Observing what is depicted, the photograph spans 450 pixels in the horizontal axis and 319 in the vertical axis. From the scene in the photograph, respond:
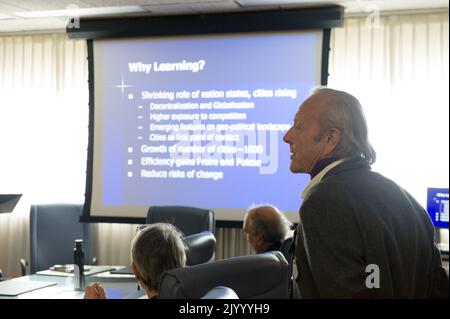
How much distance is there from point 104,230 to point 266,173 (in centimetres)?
115

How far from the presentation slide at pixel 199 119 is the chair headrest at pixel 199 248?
3.46 ft

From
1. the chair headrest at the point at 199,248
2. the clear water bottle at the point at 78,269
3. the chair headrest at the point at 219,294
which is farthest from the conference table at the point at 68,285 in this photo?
the chair headrest at the point at 219,294

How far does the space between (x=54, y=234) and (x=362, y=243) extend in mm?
2775

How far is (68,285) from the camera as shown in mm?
2320

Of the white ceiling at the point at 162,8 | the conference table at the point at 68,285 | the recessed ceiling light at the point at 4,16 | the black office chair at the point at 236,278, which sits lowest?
the conference table at the point at 68,285

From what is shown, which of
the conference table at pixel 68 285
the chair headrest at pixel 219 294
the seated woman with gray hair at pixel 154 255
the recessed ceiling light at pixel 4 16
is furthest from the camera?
the conference table at pixel 68 285

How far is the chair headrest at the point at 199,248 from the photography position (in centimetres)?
218

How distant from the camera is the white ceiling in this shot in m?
1.04

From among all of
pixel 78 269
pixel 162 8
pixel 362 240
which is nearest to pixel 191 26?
pixel 162 8

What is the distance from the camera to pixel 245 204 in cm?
356

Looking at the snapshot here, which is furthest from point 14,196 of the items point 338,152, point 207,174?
point 207,174

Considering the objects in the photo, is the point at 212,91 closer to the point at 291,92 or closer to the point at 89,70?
the point at 291,92

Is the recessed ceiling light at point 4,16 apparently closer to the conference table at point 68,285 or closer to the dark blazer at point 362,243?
the dark blazer at point 362,243

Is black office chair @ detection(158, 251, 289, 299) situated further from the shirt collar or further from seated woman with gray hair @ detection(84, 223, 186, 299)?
seated woman with gray hair @ detection(84, 223, 186, 299)
